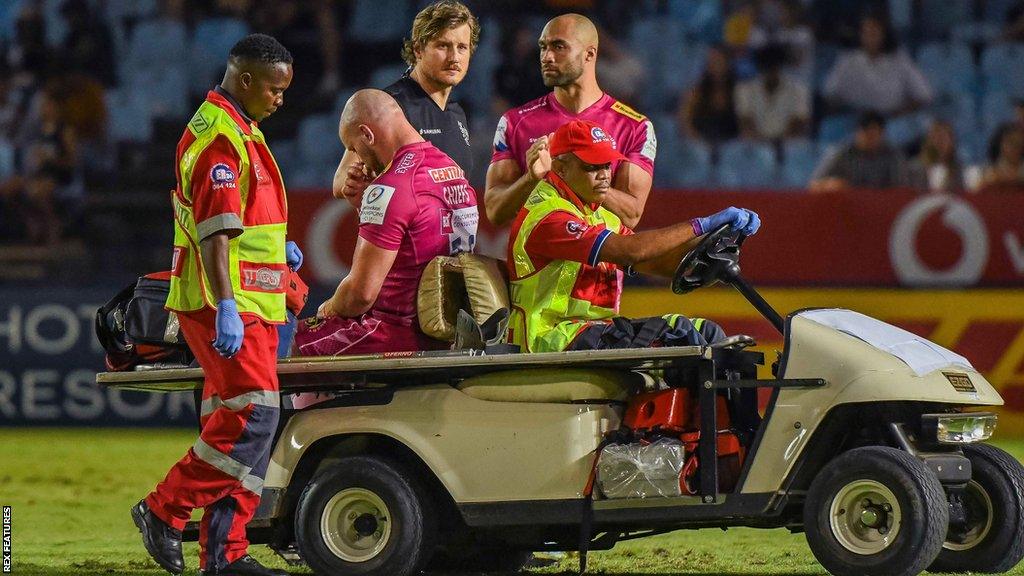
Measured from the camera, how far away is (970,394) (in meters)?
5.78

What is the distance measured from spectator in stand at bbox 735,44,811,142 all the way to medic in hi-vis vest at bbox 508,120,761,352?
7.58m

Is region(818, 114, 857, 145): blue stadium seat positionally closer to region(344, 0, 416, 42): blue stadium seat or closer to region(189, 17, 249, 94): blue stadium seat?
region(344, 0, 416, 42): blue stadium seat

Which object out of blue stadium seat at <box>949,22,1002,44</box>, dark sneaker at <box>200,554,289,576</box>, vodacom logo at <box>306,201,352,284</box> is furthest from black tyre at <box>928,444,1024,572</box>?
blue stadium seat at <box>949,22,1002,44</box>

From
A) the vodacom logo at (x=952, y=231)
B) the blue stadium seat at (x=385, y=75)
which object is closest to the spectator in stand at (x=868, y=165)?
the vodacom logo at (x=952, y=231)

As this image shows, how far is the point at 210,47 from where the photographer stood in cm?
1509

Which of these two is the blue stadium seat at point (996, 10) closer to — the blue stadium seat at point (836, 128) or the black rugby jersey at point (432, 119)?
→ the blue stadium seat at point (836, 128)

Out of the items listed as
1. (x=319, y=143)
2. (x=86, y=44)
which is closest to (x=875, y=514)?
(x=319, y=143)

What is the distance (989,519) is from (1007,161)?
7192 millimetres

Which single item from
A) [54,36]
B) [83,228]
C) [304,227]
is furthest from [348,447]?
[54,36]

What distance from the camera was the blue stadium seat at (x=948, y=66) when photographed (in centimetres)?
1455

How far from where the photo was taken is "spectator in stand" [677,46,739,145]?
549 inches

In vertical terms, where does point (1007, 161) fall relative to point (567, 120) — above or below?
below

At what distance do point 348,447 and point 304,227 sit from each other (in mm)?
5541

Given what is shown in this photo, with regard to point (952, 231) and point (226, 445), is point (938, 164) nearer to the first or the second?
point (952, 231)
